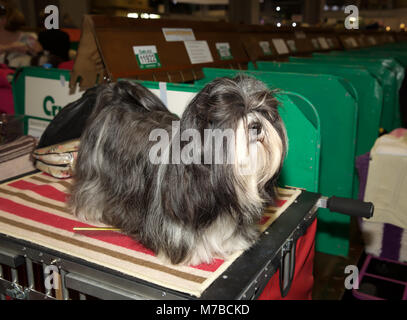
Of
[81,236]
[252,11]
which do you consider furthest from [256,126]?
[252,11]

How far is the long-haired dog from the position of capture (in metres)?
1.14

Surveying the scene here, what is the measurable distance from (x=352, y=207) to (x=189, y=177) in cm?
87

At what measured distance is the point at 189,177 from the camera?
3.86ft

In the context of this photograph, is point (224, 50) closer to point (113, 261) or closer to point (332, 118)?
point (332, 118)

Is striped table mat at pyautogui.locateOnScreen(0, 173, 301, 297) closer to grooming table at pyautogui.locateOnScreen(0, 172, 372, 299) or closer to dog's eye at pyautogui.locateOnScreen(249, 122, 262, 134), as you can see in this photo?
grooming table at pyautogui.locateOnScreen(0, 172, 372, 299)

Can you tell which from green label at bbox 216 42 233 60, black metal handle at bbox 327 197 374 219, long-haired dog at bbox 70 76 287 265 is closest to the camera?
long-haired dog at bbox 70 76 287 265

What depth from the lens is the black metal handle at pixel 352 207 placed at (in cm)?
163

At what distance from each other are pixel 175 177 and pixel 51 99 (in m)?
1.97

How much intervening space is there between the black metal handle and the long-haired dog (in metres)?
0.48

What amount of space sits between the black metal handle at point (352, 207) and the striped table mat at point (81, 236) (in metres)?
0.22

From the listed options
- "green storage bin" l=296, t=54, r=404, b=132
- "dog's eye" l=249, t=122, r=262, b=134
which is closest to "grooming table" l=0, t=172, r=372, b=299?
"dog's eye" l=249, t=122, r=262, b=134

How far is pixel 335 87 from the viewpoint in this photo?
2.34 metres

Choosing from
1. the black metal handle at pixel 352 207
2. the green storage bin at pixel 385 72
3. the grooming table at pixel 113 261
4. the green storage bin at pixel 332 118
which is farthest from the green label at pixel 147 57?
the black metal handle at pixel 352 207

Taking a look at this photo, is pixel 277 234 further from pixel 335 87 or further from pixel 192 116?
pixel 335 87
